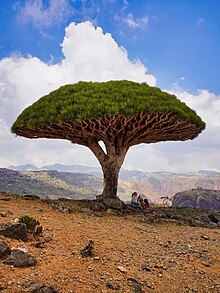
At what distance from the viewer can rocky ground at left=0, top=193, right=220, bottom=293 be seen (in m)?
5.47

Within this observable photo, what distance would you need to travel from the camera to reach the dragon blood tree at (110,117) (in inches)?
571

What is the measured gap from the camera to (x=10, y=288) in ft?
15.8

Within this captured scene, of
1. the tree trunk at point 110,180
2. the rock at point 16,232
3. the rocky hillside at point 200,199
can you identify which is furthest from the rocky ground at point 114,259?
the rocky hillside at point 200,199

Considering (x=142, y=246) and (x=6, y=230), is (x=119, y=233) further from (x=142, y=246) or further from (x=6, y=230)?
(x=6, y=230)

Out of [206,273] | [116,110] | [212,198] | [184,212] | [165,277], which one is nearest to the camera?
[165,277]

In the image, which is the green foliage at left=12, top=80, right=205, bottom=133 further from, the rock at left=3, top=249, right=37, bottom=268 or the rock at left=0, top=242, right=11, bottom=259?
the rock at left=3, top=249, right=37, bottom=268

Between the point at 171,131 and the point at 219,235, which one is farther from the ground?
the point at 171,131

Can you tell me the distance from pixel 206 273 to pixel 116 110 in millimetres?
8967

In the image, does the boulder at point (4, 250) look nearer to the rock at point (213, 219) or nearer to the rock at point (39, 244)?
the rock at point (39, 244)

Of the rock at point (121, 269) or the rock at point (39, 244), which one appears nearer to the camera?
the rock at point (121, 269)

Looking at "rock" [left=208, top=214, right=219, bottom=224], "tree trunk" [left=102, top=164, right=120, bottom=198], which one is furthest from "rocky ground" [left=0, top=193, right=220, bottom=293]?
"tree trunk" [left=102, top=164, right=120, bottom=198]

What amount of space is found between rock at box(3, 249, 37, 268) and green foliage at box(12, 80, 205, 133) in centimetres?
899

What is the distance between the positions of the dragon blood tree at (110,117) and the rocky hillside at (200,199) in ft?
151

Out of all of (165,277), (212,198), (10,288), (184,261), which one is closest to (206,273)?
(184,261)
